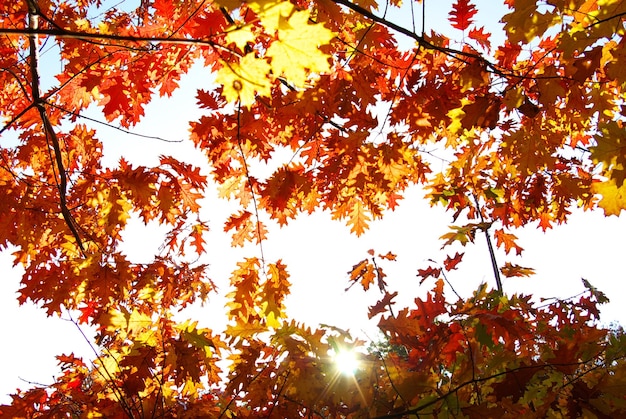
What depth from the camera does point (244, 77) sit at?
1563mm

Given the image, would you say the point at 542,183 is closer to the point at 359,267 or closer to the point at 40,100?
the point at 359,267

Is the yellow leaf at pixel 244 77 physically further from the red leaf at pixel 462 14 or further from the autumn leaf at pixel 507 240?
the autumn leaf at pixel 507 240

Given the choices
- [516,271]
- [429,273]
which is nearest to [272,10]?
[429,273]

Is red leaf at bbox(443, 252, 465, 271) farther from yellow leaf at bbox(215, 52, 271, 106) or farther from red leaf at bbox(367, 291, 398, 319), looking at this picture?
yellow leaf at bbox(215, 52, 271, 106)

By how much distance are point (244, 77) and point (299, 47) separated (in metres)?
0.25

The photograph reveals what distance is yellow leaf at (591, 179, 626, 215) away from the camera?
2.10m

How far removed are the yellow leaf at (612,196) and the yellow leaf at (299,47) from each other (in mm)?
1629

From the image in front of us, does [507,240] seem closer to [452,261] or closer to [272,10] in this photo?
[452,261]

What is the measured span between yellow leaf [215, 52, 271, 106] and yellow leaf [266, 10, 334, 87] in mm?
65

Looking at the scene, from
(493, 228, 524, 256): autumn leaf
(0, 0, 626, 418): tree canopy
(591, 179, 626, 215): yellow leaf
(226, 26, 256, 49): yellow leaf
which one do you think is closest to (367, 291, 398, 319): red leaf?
(0, 0, 626, 418): tree canopy

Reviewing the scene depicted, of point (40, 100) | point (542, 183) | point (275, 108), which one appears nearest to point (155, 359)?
point (40, 100)

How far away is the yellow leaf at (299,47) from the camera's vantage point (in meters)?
1.42

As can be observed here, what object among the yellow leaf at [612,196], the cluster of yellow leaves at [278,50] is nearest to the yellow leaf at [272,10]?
the cluster of yellow leaves at [278,50]

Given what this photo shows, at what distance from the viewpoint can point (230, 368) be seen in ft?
6.79
